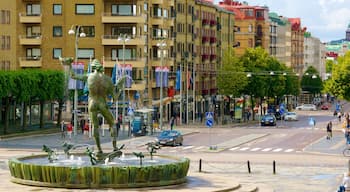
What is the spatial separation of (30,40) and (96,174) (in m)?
73.1

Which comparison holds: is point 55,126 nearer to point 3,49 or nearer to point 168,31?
point 3,49

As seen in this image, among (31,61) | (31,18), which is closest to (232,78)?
(31,61)

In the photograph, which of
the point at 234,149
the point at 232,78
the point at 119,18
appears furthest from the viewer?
the point at 232,78

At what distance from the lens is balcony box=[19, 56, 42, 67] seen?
376 feet

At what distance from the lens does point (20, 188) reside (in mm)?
43812

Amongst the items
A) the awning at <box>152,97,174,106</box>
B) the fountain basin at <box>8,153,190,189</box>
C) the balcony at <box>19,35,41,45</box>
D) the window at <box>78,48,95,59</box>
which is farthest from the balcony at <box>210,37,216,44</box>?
the fountain basin at <box>8,153,190,189</box>

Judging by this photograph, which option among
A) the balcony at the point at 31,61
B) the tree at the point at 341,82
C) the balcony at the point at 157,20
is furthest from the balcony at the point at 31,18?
the tree at the point at 341,82

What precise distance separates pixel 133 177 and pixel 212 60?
376ft

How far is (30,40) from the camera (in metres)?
115

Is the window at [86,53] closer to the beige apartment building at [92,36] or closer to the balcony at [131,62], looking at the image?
the beige apartment building at [92,36]

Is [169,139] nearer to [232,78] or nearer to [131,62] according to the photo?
[131,62]

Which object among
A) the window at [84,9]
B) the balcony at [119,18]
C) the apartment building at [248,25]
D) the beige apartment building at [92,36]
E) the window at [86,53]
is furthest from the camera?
the apartment building at [248,25]

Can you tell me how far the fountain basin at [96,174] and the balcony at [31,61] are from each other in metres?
69.7

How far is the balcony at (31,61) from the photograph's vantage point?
115 metres
